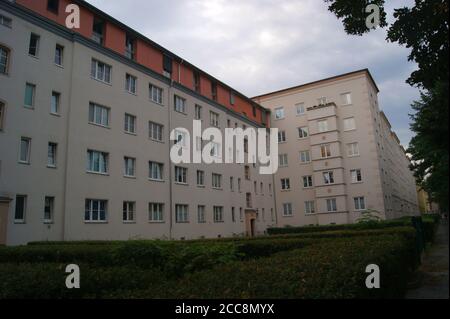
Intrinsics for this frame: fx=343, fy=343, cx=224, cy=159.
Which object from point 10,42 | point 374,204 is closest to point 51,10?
point 10,42

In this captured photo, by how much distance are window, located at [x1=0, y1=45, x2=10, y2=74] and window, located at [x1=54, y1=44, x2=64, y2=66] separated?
3.22 m

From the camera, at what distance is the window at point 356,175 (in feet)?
136

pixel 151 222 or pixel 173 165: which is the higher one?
pixel 173 165

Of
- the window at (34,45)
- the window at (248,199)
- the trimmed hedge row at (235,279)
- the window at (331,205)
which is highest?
the window at (34,45)

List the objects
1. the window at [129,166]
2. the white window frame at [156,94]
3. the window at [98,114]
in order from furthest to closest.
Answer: the white window frame at [156,94]
the window at [129,166]
the window at [98,114]

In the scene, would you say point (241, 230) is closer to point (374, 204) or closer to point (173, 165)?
point (173, 165)

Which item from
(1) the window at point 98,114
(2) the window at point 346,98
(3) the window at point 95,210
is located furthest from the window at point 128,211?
(2) the window at point 346,98

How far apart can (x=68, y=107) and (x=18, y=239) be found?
28.4 ft

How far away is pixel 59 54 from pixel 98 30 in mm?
4486

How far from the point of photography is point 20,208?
18844mm

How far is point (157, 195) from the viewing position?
2811 cm

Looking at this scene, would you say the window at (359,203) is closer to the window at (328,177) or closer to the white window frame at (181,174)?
the window at (328,177)

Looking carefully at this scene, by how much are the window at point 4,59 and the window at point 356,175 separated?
36.7 metres

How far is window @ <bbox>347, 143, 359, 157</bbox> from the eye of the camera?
42.3m
